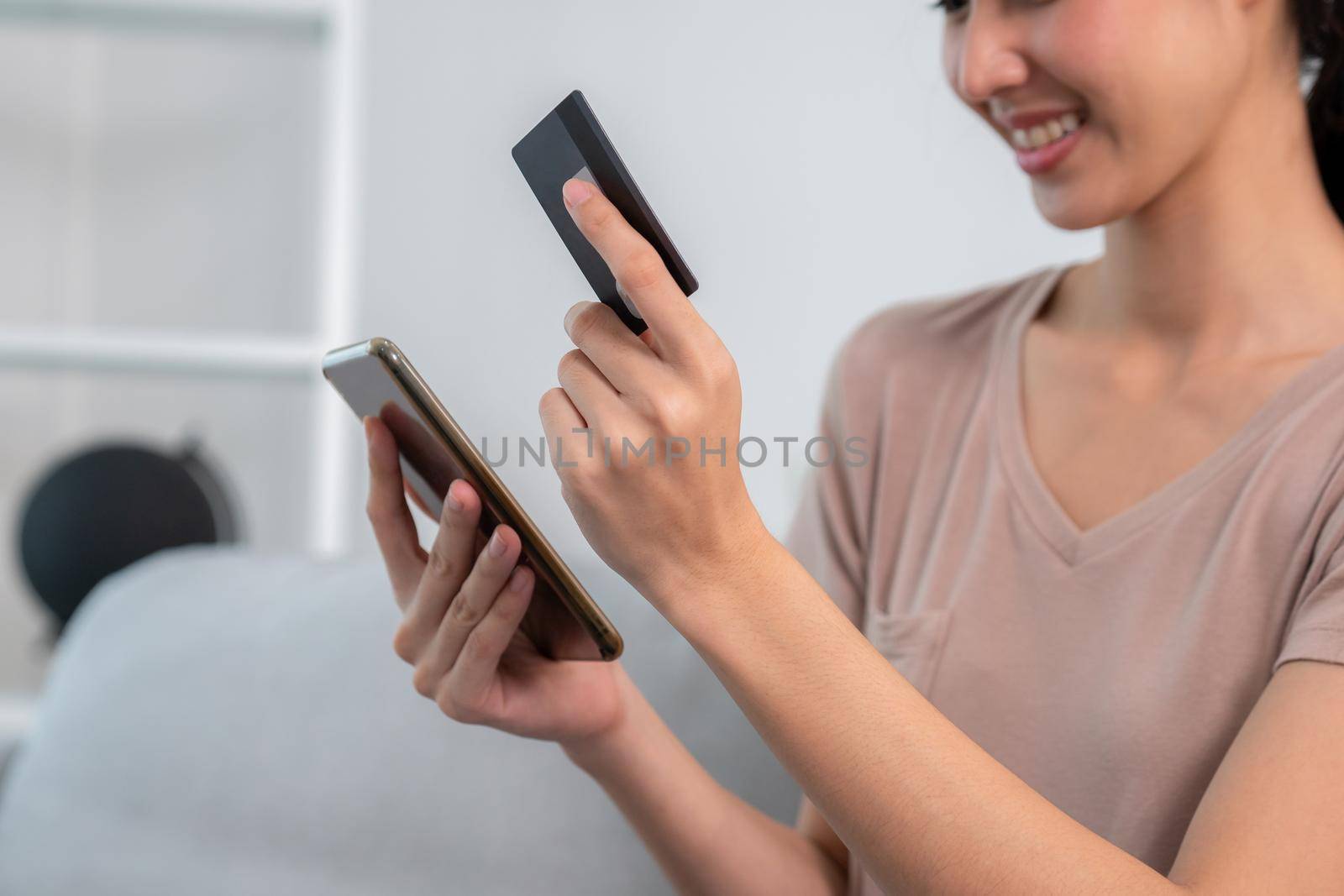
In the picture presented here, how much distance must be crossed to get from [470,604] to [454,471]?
0.08 meters

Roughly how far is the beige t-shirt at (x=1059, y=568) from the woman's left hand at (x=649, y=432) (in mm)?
349

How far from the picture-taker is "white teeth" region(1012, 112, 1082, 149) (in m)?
0.82

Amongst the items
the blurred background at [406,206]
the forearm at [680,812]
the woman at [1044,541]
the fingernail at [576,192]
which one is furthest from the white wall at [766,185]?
the fingernail at [576,192]

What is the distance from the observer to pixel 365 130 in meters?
2.07

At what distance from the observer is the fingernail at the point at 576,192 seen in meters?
0.57

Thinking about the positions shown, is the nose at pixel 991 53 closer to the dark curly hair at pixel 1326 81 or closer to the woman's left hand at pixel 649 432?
the dark curly hair at pixel 1326 81

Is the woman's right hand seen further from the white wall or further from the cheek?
the white wall

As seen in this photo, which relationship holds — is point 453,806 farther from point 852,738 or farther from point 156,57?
point 156,57

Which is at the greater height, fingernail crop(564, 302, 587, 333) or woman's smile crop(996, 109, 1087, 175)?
woman's smile crop(996, 109, 1087, 175)

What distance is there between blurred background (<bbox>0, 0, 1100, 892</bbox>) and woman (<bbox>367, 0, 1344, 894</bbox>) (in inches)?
35.7

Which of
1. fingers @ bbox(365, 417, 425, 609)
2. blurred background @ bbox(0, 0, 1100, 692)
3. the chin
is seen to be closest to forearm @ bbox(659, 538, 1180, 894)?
fingers @ bbox(365, 417, 425, 609)

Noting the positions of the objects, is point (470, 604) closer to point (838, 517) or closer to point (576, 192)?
point (576, 192)

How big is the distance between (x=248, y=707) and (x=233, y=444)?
1.39m

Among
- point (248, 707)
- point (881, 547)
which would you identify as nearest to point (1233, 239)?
A: point (881, 547)
